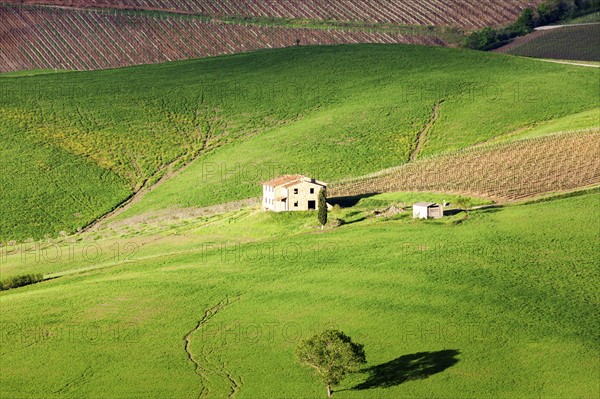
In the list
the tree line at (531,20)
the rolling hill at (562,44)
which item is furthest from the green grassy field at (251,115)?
the tree line at (531,20)

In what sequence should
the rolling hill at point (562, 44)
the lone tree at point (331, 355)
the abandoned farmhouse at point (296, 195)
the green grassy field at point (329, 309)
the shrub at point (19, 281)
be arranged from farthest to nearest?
the rolling hill at point (562, 44) < the abandoned farmhouse at point (296, 195) < the shrub at point (19, 281) < the green grassy field at point (329, 309) < the lone tree at point (331, 355)

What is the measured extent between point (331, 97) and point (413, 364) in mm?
84543

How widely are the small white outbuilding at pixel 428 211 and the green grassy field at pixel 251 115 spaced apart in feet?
87.8

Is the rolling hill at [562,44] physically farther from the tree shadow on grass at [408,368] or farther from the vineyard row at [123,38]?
the tree shadow on grass at [408,368]

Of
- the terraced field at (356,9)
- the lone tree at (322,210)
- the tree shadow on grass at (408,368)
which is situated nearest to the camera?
the tree shadow on grass at (408,368)

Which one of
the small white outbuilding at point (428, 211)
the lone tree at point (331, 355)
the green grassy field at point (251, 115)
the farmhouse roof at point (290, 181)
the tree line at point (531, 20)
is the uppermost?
the tree line at point (531, 20)

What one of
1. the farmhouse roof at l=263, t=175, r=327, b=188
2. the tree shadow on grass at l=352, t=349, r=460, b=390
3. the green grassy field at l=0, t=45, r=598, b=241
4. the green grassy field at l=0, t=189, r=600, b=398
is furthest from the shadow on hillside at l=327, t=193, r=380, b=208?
the tree shadow on grass at l=352, t=349, r=460, b=390

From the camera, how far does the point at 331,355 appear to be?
60.8 metres

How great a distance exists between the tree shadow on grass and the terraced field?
394ft

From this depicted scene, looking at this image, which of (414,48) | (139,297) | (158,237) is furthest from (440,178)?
(414,48)

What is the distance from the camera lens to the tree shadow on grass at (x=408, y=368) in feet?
203

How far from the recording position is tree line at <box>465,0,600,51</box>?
6845 inches

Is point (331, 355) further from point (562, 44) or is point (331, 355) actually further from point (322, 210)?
point (562, 44)

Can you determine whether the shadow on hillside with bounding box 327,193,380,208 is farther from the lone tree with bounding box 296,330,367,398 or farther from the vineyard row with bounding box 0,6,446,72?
the vineyard row with bounding box 0,6,446,72
